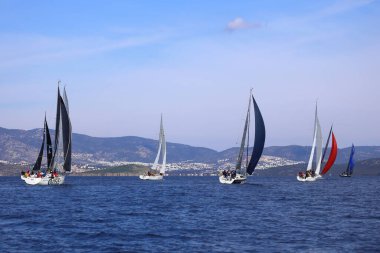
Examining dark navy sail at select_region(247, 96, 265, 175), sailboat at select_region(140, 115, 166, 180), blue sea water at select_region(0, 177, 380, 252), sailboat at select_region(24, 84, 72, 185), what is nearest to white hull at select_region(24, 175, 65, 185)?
sailboat at select_region(24, 84, 72, 185)

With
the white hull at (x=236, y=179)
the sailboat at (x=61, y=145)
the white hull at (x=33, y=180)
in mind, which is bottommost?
the white hull at (x=33, y=180)

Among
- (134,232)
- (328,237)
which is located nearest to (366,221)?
(328,237)

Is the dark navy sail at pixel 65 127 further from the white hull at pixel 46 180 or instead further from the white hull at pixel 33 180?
the white hull at pixel 33 180

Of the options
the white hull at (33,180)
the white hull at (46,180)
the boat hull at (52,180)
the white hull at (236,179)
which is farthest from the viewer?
the white hull at (236,179)

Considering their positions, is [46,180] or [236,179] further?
[236,179]

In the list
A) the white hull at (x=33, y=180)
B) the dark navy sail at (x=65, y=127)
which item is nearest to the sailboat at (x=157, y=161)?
the white hull at (x=33, y=180)

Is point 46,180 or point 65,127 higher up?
point 65,127

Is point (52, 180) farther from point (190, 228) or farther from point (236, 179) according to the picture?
point (190, 228)

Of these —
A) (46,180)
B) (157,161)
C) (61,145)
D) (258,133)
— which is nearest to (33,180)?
(46,180)

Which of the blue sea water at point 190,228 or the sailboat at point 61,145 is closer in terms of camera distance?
the blue sea water at point 190,228

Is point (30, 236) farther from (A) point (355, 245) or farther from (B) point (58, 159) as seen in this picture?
(B) point (58, 159)

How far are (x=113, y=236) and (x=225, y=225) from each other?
34.9 ft

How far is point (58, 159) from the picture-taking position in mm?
111500

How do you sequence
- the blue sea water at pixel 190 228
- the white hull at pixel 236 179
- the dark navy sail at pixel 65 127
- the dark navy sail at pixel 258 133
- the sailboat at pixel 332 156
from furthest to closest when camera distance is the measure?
the sailboat at pixel 332 156, the white hull at pixel 236 179, the dark navy sail at pixel 258 133, the dark navy sail at pixel 65 127, the blue sea water at pixel 190 228
